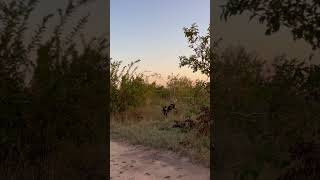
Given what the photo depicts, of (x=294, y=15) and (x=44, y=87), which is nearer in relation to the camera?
(x=294, y=15)

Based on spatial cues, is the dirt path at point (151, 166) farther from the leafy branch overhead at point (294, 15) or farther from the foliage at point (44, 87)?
the leafy branch overhead at point (294, 15)

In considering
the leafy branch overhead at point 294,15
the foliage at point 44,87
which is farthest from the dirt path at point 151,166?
the leafy branch overhead at point 294,15

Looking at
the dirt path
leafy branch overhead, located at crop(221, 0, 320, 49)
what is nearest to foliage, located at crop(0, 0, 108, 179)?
leafy branch overhead, located at crop(221, 0, 320, 49)

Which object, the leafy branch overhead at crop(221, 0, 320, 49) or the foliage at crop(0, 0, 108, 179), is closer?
the leafy branch overhead at crop(221, 0, 320, 49)

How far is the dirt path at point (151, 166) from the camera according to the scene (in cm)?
559

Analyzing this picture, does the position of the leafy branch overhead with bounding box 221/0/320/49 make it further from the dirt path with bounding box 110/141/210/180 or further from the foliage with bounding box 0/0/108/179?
the dirt path with bounding box 110/141/210/180

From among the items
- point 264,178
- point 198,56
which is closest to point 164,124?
point 198,56

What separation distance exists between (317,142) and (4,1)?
2.36 metres

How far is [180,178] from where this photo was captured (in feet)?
18.1

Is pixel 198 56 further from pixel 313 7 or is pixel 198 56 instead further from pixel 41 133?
pixel 313 7

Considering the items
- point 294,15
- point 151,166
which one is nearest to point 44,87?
point 294,15

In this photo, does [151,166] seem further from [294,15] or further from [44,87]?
[294,15]

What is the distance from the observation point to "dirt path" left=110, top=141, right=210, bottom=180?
5.59 metres

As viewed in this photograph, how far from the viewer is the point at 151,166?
20.1 feet
